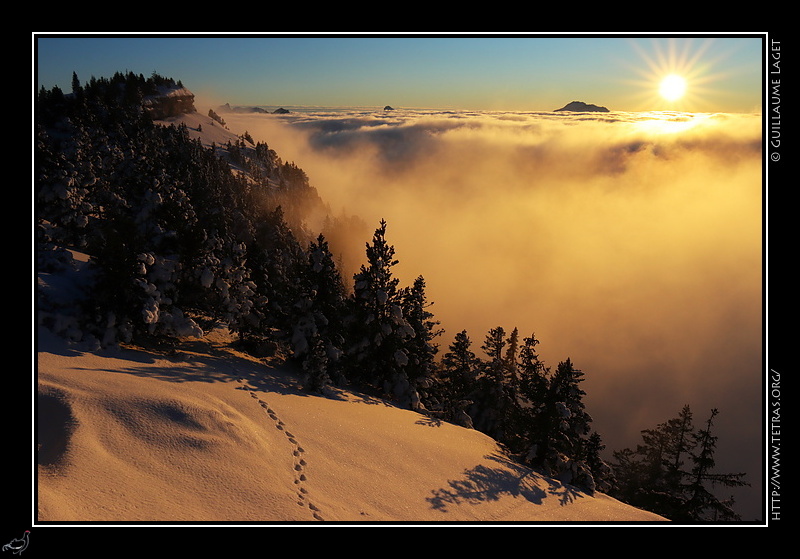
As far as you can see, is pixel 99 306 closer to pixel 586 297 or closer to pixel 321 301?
pixel 321 301

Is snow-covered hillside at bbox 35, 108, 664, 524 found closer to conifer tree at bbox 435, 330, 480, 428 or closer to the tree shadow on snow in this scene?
the tree shadow on snow

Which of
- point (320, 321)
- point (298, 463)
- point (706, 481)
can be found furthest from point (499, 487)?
point (706, 481)

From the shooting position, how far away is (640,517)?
760 inches

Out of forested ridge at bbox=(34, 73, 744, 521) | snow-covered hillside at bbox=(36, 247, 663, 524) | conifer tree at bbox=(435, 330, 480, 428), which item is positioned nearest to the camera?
snow-covered hillside at bbox=(36, 247, 663, 524)

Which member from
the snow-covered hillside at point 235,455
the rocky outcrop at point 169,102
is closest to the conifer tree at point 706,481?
the snow-covered hillside at point 235,455

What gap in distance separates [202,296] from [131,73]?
111635 mm

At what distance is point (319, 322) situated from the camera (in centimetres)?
2772

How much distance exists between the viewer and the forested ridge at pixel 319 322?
23.0 meters

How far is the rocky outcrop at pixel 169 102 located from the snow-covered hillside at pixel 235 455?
4379 inches

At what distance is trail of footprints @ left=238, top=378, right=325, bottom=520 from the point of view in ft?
44.1

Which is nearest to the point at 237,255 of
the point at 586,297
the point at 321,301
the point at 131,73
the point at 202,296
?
the point at 202,296

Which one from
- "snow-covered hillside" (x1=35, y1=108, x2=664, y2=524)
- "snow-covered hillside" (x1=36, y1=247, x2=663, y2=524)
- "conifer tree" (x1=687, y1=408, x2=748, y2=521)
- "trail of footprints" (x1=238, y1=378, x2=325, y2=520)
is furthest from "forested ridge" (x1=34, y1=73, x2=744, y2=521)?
"trail of footprints" (x1=238, y1=378, x2=325, y2=520)

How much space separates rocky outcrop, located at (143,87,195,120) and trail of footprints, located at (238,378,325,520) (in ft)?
380
